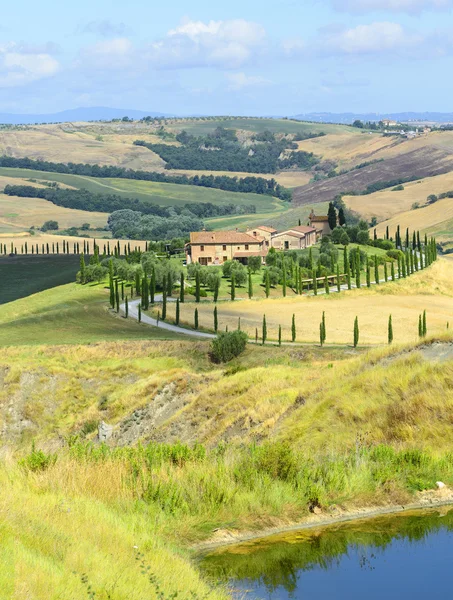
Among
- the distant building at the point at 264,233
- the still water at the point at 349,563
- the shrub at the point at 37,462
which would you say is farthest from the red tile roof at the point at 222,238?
the still water at the point at 349,563

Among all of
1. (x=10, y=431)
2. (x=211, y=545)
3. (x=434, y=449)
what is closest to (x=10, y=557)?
(x=211, y=545)

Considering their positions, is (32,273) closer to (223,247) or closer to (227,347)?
(223,247)

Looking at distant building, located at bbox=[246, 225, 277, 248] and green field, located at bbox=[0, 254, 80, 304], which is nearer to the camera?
green field, located at bbox=[0, 254, 80, 304]

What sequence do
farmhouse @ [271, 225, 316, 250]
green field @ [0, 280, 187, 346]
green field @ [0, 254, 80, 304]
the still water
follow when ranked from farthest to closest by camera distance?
farmhouse @ [271, 225, 316, 250], green field @ [0, 254, 80, 304], green field @ [0, 280, 187, 346], the still water

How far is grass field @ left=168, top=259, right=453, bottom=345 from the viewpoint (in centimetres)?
8775

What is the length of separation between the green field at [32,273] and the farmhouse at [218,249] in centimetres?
1993

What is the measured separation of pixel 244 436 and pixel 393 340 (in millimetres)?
53237

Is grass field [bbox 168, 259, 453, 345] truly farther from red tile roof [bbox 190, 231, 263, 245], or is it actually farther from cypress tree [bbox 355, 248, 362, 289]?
red tile roof [bbox 190, 231, 263, 245]

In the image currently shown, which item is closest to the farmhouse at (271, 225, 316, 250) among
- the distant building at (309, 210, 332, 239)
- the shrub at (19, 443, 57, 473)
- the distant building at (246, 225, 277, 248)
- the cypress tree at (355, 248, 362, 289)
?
the distant building at (246, 225, 277, 248)

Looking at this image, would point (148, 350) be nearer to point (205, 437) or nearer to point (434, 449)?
point (205, 437)

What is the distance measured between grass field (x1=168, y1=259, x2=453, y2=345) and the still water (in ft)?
206

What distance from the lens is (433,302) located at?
4441 inches

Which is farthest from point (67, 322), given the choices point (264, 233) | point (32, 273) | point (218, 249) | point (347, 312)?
point (32, 273)

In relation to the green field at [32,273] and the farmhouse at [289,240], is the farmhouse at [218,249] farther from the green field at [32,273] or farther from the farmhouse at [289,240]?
the green field at [32,273]
